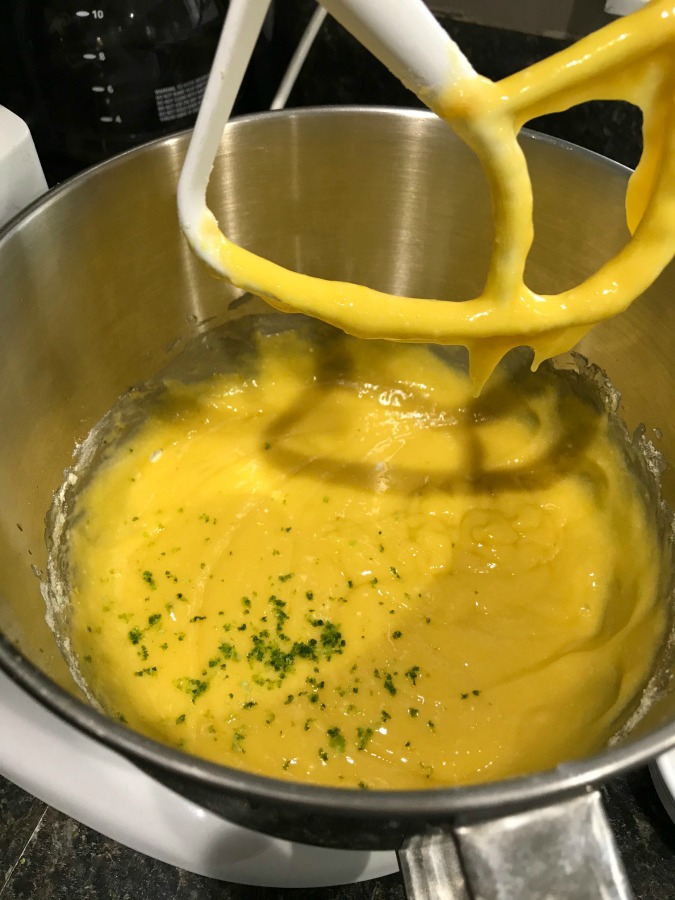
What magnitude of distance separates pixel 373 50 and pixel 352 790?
1.49 ft

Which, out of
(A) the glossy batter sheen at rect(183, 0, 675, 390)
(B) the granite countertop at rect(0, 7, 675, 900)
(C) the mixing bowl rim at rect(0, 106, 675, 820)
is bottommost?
(B) the granite countertop at rect(0, 7, 675, 900)

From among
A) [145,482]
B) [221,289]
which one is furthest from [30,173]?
[145,482]

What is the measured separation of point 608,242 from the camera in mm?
874

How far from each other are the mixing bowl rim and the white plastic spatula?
1.36ft

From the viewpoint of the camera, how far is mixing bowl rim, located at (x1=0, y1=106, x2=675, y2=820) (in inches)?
16.3

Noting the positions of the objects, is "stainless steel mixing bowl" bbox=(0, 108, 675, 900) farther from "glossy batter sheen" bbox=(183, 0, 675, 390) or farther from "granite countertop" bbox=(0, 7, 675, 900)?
"glossy batter sheen" bbox=(183, 0, 675, 390)

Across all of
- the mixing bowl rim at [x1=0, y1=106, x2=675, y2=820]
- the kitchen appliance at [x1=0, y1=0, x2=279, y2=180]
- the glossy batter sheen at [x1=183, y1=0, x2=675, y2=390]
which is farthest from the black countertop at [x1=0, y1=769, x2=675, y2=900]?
the kitchen appliance at [x1=0, y1=0, x2=279, y2=180]

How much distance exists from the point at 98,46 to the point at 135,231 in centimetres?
19

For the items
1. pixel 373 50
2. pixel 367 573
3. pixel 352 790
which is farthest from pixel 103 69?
pixel 352 790

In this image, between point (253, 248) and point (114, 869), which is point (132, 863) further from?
point (253, 248)

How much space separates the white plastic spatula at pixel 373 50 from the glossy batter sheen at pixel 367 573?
51 cm

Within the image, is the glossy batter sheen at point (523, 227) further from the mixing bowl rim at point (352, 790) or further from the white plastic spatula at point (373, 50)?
the mixing bowl rim at point (352, 790)

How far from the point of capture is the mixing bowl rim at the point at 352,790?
0.41 meters

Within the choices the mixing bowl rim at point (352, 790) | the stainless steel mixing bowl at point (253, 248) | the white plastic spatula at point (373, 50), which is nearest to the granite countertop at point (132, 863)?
the stainless steel mixing bowl at point (253, 248)
